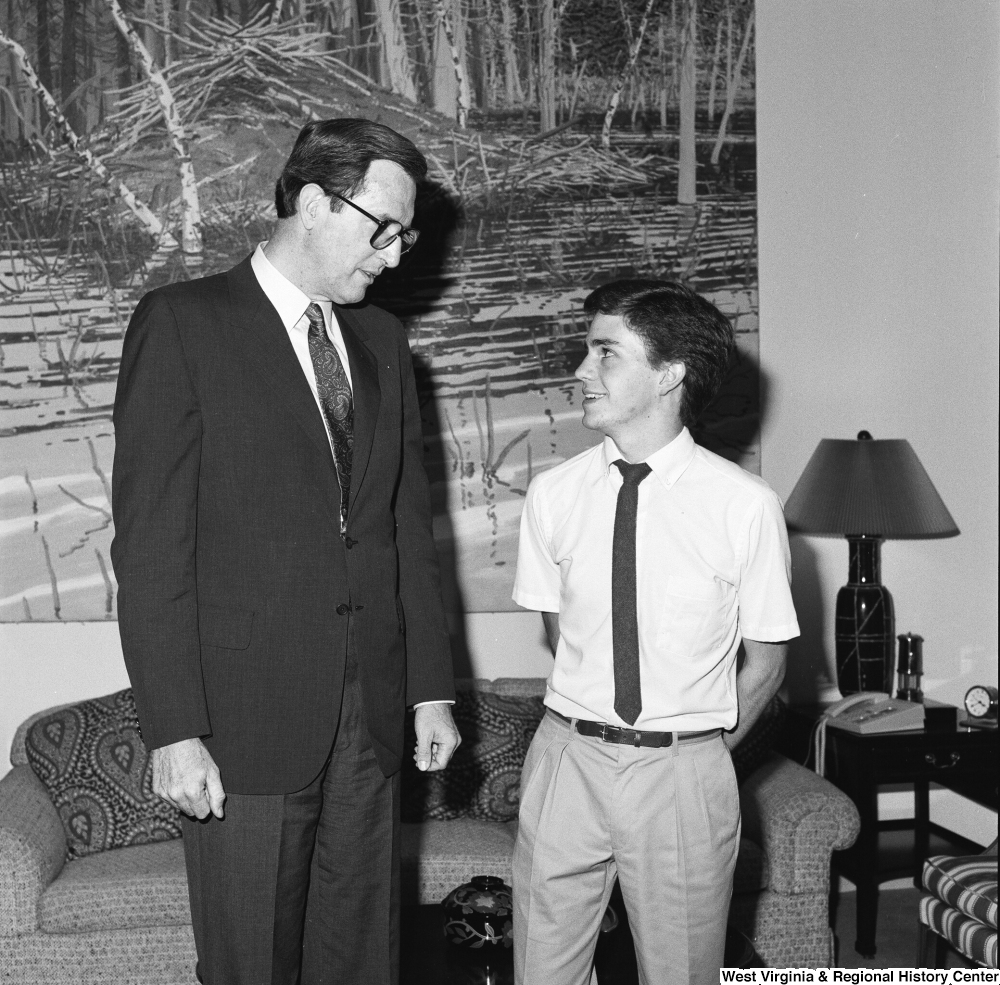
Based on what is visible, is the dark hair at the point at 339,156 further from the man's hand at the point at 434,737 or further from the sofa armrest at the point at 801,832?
the sofa armrest at the point at 801,832

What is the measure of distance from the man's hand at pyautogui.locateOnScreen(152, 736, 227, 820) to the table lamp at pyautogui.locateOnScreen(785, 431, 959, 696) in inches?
88.8

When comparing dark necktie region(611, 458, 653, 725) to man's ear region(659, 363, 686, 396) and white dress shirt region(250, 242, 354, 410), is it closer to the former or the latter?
man's ear region(659, 363, 686, 396)

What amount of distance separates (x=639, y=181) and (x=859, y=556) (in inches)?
53.0

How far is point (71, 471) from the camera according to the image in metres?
3.48

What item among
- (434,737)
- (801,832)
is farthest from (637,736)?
(801,832)

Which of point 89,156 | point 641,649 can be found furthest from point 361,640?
point 89,156

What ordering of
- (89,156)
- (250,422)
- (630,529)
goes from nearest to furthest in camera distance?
(250,422), (630,529), (89,156)

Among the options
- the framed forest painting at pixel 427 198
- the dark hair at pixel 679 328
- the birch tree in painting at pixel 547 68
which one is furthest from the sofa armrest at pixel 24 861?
the birch tree in painting at pixel 547 68

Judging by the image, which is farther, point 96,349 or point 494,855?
point 96,349

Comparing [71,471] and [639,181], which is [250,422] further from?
[639,181]

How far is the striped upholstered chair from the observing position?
108 inches

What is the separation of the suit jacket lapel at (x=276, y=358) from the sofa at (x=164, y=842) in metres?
1.46

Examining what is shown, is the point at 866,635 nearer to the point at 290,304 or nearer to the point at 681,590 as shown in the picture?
the point at 681,590

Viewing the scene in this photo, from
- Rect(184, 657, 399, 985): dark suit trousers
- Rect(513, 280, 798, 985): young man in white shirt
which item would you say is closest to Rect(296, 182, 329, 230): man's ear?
Rect(513, 280, 798, 985): young man in white shirt
